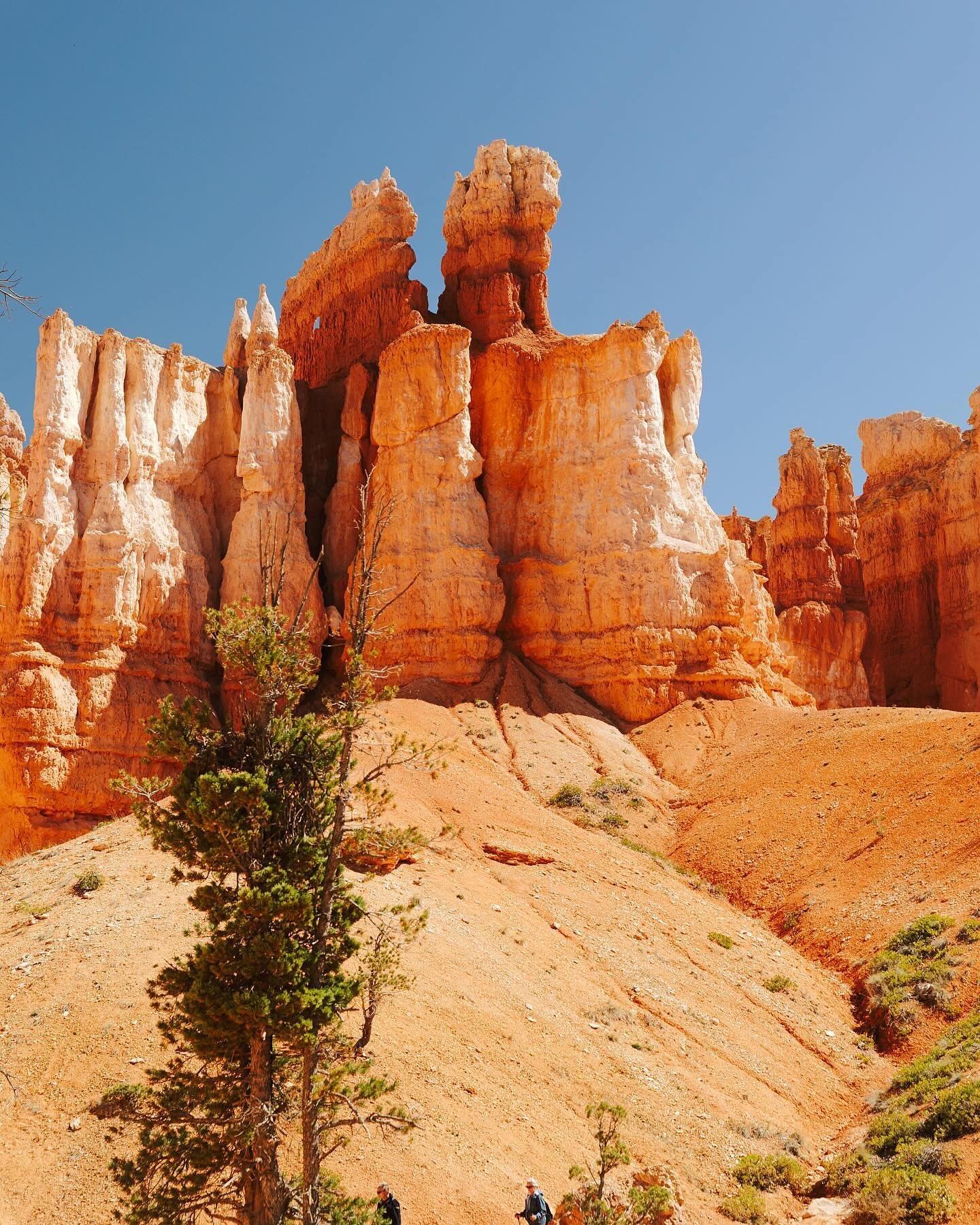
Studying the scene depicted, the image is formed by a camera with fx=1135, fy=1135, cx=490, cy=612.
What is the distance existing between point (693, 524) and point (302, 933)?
33.4 m

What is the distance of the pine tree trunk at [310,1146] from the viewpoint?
1095cm

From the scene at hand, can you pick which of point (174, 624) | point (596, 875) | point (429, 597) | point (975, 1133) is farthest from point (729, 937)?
point (174, 624)

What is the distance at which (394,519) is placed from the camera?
40500 mm

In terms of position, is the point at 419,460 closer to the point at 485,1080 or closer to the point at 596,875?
the point at 596,875

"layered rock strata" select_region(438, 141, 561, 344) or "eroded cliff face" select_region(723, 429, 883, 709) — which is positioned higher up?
"layered rock strata" select_region(438, 141, 561, 344)

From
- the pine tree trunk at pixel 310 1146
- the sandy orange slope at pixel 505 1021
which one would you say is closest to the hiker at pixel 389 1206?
the sandy orange slope at pixel 505 1021

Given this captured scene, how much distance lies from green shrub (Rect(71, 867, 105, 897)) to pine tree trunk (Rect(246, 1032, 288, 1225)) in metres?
10.1

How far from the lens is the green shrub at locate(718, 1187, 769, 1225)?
1531 cm

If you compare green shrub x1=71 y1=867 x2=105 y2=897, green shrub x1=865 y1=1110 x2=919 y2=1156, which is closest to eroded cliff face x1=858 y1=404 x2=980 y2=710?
green shrub x1=865 y1=1110 x2=919 y2=1156

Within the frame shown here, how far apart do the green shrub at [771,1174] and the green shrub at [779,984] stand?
6747 mm

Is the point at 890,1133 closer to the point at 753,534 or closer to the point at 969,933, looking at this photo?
the point at 969,933

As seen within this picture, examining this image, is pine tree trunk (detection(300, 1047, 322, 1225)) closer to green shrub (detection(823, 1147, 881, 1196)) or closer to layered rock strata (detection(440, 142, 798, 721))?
green shrub (detection(823, 1147, 881, 1196))

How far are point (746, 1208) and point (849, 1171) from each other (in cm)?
197

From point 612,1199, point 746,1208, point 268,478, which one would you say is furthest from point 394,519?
point 612,1199
